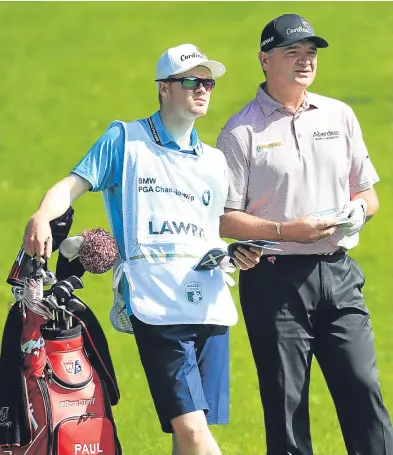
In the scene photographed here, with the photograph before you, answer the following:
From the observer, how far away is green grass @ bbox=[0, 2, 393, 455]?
15.8 metres

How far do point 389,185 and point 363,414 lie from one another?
10.6 m

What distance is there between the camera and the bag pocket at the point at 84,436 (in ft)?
21.1

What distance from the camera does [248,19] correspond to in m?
23.5

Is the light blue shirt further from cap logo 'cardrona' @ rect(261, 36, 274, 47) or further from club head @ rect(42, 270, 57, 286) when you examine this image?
cap logo 'cardrona' @ rect(261, 36, 274, 47)

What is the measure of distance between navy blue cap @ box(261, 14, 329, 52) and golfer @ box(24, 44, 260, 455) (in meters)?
0.40

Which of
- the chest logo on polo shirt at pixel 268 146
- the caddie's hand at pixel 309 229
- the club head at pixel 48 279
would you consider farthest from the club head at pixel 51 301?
the chest logo on polo shirt at pixel 268 146

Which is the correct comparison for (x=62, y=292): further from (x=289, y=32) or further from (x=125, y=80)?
(x=125, y=80)

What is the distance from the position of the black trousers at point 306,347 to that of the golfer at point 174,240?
284 millimetres

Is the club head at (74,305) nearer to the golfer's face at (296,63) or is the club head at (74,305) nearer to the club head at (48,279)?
the club head at (48,279)

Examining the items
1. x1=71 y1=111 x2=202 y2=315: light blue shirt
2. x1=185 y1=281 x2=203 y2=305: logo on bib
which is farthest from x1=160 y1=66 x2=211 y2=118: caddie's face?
x1=185 y1=281 x2=203 y2=305: logo on bib

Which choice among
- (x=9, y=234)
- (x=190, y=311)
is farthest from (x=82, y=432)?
(x=9, y=234)

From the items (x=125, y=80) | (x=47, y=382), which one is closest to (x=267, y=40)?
(x=47, y=382)

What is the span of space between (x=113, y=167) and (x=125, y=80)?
14.9 m

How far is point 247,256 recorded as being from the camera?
6.34 meters
